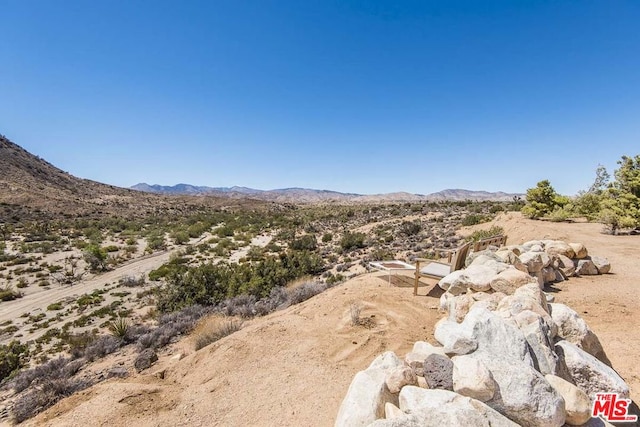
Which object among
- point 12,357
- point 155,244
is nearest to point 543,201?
point 12,357

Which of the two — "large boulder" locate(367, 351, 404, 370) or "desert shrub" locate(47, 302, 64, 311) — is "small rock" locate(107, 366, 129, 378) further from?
"desert shrub" locate(47, 302, 64, 311)

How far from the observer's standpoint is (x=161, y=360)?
6.25 m

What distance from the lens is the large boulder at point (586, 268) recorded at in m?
8.60

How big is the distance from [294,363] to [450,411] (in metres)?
3.09

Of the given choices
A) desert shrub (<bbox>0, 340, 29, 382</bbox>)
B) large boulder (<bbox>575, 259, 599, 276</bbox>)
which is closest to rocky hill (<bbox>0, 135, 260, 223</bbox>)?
desert shrub (<bbox>0, 340, 29, 382</bbox>)

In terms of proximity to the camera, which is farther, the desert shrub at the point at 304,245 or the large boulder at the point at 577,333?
the desert shrub at the point at 304,245

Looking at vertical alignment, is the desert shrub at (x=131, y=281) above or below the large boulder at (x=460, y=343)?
below

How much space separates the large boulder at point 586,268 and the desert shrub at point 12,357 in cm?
1544

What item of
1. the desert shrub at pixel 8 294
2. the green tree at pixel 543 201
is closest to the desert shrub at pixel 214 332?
the desert shrub at pixel 8 294

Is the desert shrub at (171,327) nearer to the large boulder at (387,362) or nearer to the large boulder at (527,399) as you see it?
the large boulder at (387,362)

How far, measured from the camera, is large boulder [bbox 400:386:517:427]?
238 centimetres

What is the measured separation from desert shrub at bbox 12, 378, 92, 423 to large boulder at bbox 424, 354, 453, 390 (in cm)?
585

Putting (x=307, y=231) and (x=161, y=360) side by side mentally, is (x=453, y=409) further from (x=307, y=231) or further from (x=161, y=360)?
(x=307, y=231)

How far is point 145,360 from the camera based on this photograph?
238 inches
